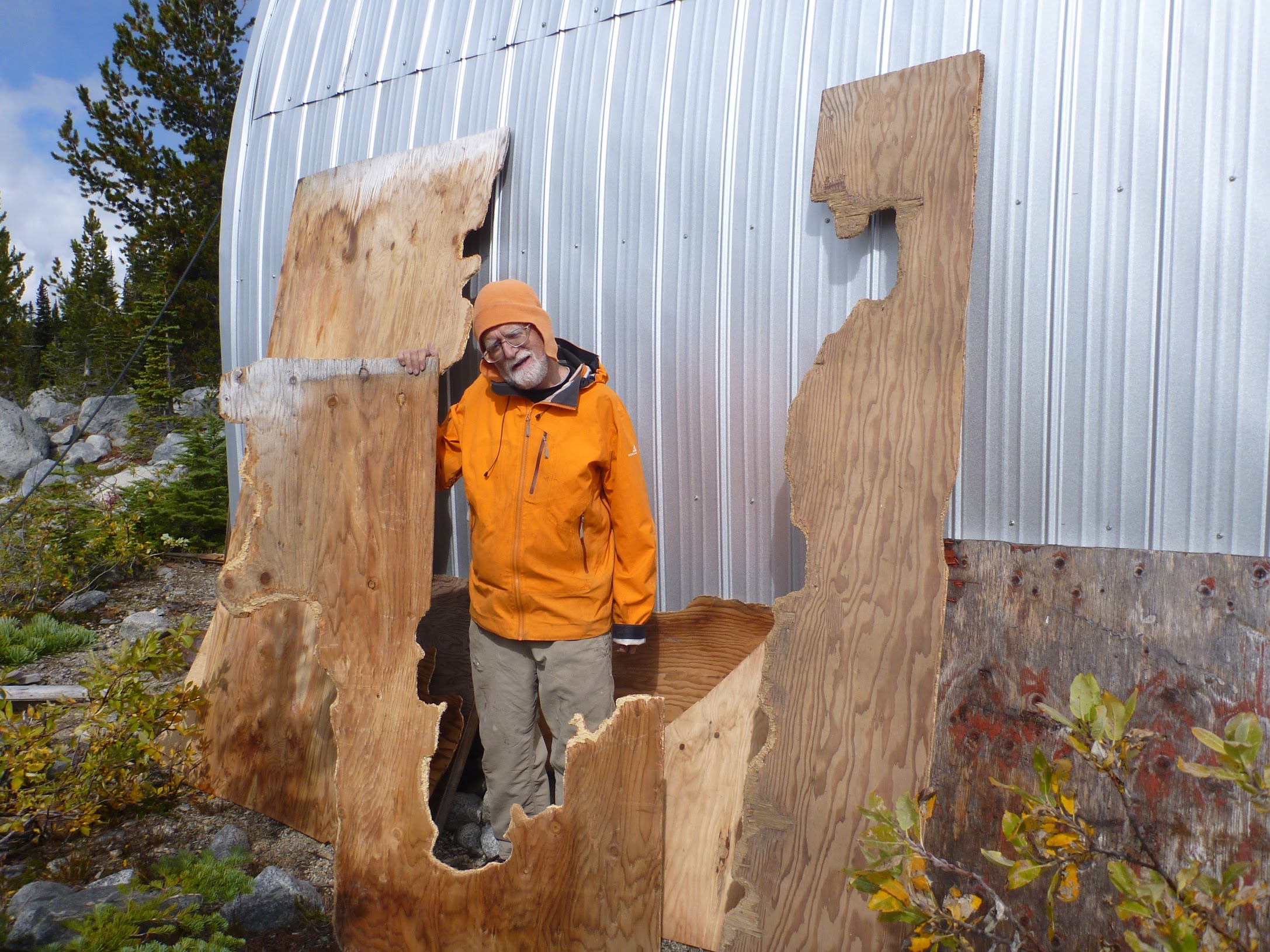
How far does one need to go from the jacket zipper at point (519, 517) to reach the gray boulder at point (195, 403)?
46.1 feet

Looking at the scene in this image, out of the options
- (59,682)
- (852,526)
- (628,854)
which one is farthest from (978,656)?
(59,682)

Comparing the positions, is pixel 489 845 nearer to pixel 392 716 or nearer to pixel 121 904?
pixel 392 716

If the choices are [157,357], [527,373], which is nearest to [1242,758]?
[527,373]

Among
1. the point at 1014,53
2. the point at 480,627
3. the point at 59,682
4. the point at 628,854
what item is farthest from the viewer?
the point at 59,682

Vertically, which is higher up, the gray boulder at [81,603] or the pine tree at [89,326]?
the pine tree at [89,326]

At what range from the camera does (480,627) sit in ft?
11.2

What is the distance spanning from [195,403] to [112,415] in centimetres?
462

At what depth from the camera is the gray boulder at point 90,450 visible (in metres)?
16.7

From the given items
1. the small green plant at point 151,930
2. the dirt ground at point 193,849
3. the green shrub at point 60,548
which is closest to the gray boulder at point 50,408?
the green shrub at point 60,548

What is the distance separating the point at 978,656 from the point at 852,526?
68 cm

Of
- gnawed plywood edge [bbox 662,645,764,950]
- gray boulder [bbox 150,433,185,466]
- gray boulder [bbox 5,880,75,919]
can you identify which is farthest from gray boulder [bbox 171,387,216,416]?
gnawed plywood edge [bbox 662,645,764,950]

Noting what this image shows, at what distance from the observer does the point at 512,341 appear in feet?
10.8

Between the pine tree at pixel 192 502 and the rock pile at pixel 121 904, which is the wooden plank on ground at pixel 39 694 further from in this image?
the pine tree at pixel 192 502

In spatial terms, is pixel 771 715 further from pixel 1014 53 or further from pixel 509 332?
pixel 1014 53
